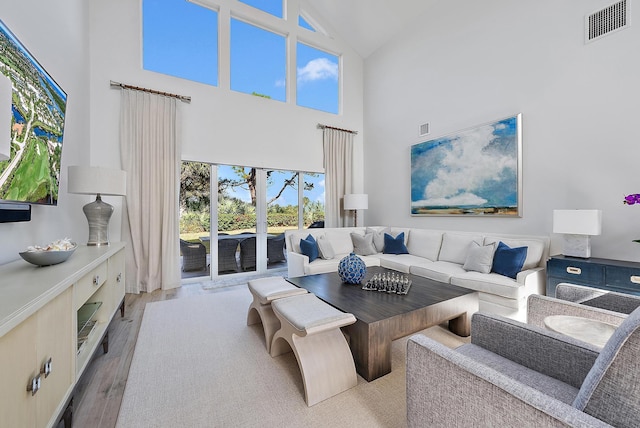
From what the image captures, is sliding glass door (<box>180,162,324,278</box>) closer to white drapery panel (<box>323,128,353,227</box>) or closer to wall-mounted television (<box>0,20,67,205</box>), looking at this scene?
white drapery panel (<box>323,128,353,227</box>)

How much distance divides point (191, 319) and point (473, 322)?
2568 mm

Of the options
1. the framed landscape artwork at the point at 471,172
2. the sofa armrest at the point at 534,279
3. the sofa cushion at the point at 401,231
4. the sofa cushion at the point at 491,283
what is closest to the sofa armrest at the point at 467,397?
the sofa cushion at the point at 491,283

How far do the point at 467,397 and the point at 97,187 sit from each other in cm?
314

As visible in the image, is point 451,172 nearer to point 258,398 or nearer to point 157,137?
point 258,398

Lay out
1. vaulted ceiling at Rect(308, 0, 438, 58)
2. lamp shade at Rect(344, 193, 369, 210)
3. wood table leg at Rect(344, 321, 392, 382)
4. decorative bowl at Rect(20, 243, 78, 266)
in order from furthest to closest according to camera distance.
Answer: lamp shade at Rect(344, 193, 369, 210) → vaulted ceiling at Rect(308, 0, 438, 58) → wood table leg at Rect(344, 321, 392, 382) → decorative bowl at Rect(20, 243, 78, 266)

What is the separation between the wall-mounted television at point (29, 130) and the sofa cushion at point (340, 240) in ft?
10.7

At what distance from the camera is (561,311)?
59.4 inches

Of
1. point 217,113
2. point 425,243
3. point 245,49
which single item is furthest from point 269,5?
point 425,243

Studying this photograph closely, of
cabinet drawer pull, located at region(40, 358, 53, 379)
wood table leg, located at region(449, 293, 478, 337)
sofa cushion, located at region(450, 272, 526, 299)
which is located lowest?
wood table leg, located at region(449, 293, 478, 337)

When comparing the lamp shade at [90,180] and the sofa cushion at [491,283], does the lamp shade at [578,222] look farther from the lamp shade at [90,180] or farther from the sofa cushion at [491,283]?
the lamp shade at [90,180]

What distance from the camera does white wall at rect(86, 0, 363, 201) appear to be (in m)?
3.68

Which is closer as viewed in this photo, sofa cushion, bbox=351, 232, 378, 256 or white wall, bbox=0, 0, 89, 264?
white wall, bbox=0, 0, 89, 264

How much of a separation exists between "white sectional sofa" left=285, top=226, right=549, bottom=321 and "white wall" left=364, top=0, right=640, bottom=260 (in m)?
0.34

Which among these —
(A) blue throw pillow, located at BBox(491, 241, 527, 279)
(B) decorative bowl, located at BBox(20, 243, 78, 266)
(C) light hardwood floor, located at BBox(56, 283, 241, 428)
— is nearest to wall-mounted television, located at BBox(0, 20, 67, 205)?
(B) decorative bowl, located at BBox(20, 243, 78, 266)
